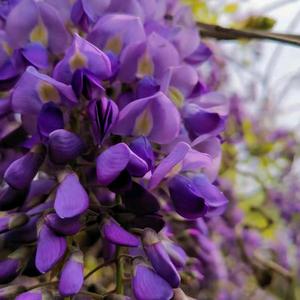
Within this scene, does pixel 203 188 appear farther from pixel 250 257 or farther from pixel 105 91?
pixel 250 257

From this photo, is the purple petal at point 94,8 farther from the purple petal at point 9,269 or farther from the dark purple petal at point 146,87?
the purple petal at point 9,269

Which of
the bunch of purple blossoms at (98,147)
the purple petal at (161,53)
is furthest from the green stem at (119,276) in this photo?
the purple petal at (161,53)

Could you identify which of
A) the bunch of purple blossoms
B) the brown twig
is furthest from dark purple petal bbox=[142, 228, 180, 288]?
the brown twig

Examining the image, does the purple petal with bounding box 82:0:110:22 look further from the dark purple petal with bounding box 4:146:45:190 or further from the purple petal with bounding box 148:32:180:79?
the dark purple petal with bounding box 4:146:45:190

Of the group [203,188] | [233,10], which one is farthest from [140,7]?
[233,10]

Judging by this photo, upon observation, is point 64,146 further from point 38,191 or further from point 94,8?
point 94,8
